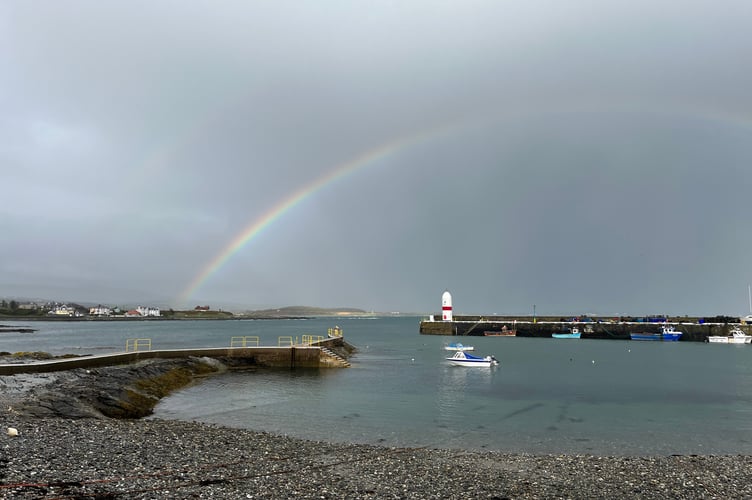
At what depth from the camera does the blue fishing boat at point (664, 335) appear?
104 meters

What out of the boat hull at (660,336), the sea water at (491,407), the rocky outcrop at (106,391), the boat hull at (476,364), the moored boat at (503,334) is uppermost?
the rocky outcrop at (106,391)

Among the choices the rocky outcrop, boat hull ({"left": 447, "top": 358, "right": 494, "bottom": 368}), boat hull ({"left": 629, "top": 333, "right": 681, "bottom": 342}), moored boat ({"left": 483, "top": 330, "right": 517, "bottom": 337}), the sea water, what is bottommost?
moored boat ({"left": 483, "top": 330, "right": 517, "bottom": 337})

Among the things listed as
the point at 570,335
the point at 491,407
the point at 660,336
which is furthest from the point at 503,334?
the point at 491,407

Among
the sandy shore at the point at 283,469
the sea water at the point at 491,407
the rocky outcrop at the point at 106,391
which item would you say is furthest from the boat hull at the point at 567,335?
the sandy shore at the point at 283,469

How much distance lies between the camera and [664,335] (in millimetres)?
104625

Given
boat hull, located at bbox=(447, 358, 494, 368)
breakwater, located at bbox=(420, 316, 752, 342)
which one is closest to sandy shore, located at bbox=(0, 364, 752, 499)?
boat hull, located at bbox=(447, 358, 494, 368)

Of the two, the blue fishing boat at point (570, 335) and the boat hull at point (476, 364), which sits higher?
the boat hull at point (476, 364)

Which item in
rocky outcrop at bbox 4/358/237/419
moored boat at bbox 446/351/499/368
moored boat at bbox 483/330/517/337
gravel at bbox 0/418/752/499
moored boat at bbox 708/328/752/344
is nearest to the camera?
gravel at bbox 0/418/752/499

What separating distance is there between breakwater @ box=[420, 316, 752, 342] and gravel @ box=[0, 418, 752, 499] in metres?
105

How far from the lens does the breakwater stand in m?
103

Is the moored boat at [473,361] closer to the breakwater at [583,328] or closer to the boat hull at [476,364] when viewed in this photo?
the boat hull at [476,364]

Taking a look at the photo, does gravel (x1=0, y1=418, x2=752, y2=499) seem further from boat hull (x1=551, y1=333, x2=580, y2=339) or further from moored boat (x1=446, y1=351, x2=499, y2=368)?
boat hull (x1=551, y1=333, x2=580, y2=339)

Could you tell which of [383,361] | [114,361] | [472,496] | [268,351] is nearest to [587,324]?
[383,361]

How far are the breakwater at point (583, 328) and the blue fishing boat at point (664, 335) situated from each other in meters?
1.61
